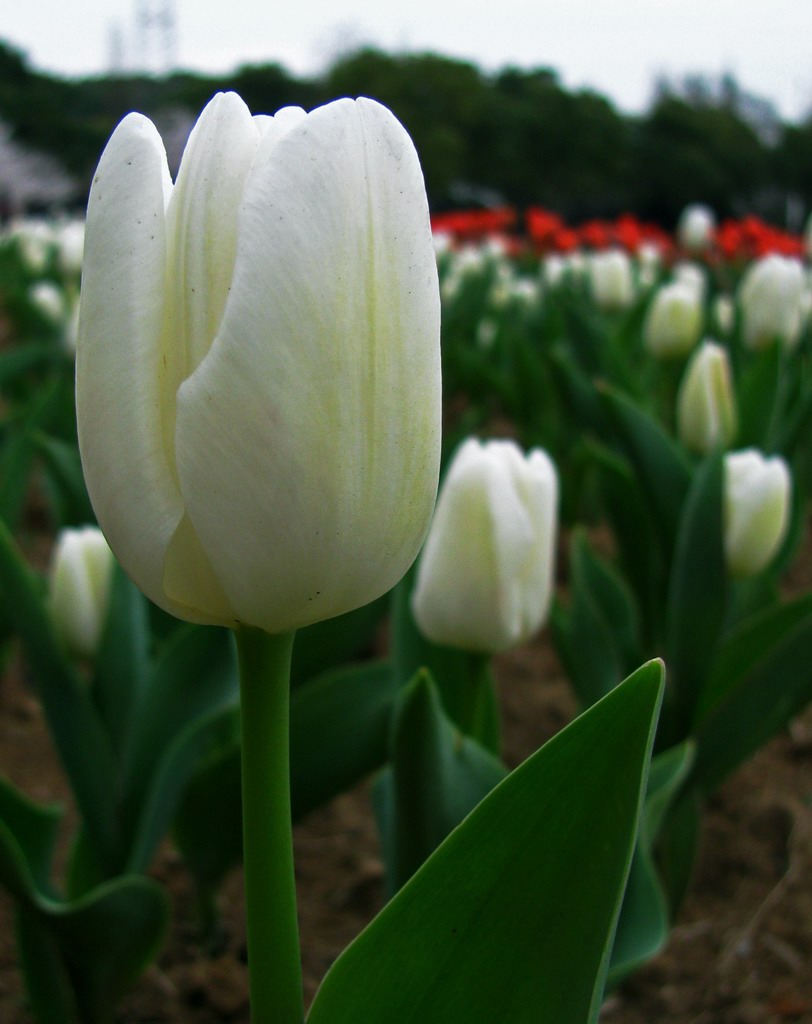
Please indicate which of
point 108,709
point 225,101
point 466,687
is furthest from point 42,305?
point 225,101

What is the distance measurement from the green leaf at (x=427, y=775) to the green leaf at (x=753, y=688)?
1.55 ft

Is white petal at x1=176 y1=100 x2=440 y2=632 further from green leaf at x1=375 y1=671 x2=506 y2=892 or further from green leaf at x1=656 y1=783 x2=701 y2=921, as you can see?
green leaf at x1=656 y1=783 x2=701 y2=921

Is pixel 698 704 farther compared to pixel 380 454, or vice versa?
pixel 698 704

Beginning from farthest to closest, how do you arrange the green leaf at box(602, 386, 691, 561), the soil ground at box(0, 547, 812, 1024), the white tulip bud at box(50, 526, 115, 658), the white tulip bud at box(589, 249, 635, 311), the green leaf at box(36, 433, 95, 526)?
the white tulip bud at box(589, 249, 635, 311) → the green leaf at box(36, 433, 95, 526) → the green leaf at box(602, 386, 691, 561) → the soil ground at box(0, 547, 812, 1024) → the white tulip bud at box(50, 526, 115, 658)

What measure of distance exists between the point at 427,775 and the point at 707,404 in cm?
105

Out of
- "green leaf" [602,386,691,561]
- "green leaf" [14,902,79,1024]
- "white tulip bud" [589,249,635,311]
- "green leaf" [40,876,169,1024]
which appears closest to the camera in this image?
"green leaf" [40,876,169,1024]

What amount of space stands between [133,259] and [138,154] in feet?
0.14

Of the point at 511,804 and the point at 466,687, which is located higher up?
the point at 511,804

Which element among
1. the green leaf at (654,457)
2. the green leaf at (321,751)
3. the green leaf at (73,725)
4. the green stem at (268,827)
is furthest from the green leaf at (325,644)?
the green stem at (268,827)

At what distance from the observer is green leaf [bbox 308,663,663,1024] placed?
495 millimetres

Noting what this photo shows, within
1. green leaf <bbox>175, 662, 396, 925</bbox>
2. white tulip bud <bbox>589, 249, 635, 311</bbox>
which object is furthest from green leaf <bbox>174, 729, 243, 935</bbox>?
white tulip bud <bbox>589, 249, 635, 311</bbox>

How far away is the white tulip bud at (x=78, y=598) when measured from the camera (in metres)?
1.18

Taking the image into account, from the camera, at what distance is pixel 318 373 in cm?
44

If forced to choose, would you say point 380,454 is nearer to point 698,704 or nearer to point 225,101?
point 225,101
